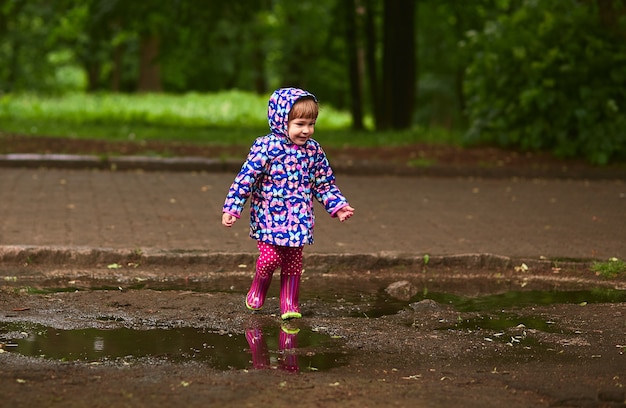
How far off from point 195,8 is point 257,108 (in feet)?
30.1

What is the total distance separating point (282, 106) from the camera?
6309 millimetres

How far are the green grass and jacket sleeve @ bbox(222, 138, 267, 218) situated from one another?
435 inches

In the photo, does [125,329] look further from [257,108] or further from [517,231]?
[257,108]

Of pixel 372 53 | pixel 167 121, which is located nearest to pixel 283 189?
pixel 372 53

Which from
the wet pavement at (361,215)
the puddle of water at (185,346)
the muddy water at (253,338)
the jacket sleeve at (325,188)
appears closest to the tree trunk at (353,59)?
the wet pavement at (361,215)

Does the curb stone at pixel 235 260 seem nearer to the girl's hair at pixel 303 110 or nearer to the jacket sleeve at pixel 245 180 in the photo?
the jacket sleeve at pixel 245 180

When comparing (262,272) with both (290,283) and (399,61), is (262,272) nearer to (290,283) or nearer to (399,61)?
(290,283)

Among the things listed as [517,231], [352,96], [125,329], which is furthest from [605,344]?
[352,96]

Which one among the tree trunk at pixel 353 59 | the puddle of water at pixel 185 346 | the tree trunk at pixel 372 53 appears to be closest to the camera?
the puddle of water at pixel 185 346

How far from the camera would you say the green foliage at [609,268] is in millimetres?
7922

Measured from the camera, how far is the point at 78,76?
5784 centimetres

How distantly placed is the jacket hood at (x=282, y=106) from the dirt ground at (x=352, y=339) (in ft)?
3.60

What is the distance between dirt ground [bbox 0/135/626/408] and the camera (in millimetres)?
4648

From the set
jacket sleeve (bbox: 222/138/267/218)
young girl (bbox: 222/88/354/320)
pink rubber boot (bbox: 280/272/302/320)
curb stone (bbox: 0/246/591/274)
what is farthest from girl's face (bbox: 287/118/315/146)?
curb stone (bbox: 0/246/591/274)
